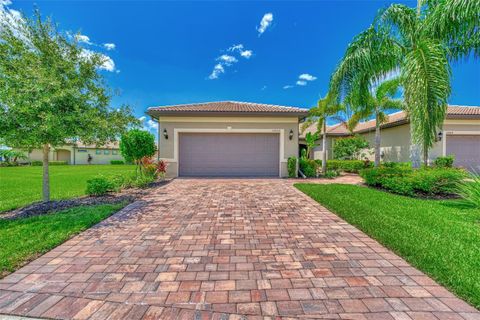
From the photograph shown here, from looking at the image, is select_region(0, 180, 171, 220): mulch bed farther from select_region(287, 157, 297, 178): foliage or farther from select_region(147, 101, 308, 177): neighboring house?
select_region(287, 157, 297, 178): foliage

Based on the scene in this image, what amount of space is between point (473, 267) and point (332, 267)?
→ 1.80 m

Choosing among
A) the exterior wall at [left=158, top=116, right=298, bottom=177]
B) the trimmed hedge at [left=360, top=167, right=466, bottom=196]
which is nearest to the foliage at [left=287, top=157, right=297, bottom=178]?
the exterior wall at [left=158, top=116, right=298, bottom=177]

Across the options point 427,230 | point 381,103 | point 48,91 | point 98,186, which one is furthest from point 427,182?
point 48,91

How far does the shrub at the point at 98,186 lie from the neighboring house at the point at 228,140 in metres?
4.93

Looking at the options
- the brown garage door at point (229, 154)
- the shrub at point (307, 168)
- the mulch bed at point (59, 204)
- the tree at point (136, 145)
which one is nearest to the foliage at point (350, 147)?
the shrub at point (307, 168)

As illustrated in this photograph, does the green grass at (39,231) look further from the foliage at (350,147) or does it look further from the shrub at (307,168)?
the foliage at (350,147)

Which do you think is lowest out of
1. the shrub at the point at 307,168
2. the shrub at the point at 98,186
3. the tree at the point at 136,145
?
the shrub at the point at 98,186

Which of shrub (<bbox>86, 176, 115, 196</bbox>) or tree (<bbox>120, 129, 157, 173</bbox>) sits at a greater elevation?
tree (<bbox>120, 129, 157, 173</bbox>)

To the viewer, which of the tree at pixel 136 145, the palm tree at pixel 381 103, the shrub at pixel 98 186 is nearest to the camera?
the shrub at pixel 98 186

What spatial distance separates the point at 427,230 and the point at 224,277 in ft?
13.3

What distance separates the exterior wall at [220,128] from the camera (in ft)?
41.1

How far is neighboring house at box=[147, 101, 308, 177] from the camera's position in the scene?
12.5 meters

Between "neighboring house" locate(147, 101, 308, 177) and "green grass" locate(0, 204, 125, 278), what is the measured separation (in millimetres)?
7112

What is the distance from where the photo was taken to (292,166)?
12.6 metres
